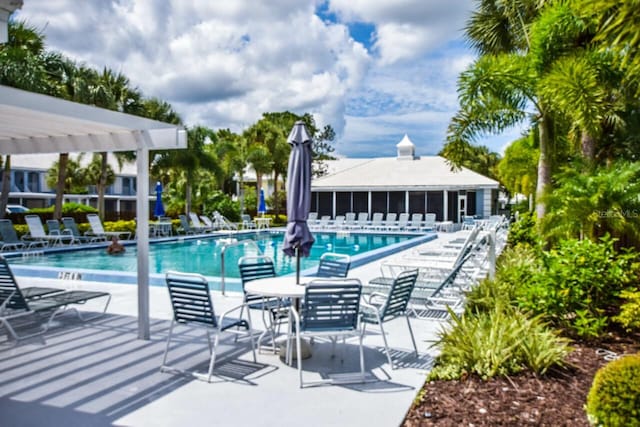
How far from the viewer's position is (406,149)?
3925 centimetres

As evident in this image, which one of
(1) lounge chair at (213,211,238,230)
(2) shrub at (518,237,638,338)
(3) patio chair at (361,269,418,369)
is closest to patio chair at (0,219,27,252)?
(1) lounge chair at (213,211,238,230)

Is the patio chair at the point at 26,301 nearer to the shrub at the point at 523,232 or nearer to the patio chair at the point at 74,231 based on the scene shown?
the shrub at the point at 523,232

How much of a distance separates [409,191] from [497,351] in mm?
29285

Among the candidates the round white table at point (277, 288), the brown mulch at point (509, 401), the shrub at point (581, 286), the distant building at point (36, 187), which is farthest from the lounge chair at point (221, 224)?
the brown mulch at point (509, 401)

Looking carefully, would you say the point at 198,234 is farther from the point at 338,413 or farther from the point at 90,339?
the point at 338,413

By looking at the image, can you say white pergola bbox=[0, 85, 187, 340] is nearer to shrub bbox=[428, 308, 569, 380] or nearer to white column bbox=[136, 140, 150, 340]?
white column bbox=[136, 140, 150, 340]

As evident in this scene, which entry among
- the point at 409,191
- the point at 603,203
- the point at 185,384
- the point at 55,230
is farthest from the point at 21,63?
the point at 409,191

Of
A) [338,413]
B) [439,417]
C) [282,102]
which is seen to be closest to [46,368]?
[338,413]

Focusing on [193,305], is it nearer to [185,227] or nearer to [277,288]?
[277,288]

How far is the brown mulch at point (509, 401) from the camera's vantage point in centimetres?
398

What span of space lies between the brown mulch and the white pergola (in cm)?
362

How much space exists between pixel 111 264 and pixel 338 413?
43.8 feet

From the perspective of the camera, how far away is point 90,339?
6.22m

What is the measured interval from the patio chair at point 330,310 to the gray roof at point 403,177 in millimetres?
25977
